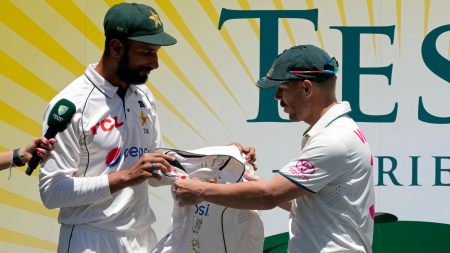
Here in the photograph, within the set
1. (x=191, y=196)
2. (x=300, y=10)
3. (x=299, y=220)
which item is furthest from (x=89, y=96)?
(x=300, y=10)

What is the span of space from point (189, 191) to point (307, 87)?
670mm

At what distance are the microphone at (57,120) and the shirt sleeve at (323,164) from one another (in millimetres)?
903

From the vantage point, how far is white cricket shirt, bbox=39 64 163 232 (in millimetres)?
1807

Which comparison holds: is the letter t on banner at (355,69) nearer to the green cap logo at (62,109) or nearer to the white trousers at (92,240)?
the white trousers at (92,240)

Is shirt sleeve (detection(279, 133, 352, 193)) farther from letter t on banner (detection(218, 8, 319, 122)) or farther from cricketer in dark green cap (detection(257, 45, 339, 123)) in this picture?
letter t on banner (detection(218, 8, 319, 122))

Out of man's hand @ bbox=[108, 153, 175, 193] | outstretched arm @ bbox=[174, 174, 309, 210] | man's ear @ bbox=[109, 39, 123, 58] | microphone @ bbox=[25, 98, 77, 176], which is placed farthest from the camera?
man's ear @ bbox=[109, 39, 123, 58]

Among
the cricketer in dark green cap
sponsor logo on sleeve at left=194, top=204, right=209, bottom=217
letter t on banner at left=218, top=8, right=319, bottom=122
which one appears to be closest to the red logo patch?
the cricketer in dark green cap

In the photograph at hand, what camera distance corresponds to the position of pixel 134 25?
191cm

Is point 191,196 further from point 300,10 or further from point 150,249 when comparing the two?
point 300,10

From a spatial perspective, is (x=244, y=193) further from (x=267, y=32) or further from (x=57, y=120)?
(x=267, y=32)

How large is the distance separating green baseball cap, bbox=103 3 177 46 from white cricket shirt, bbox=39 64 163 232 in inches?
9.2

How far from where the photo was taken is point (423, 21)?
3348mm

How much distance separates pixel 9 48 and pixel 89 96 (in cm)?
188

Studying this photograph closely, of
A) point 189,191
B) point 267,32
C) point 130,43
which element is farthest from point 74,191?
point 267,32
